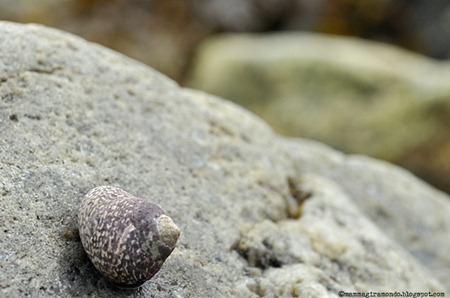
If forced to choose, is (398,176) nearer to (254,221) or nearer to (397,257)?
(397,257)

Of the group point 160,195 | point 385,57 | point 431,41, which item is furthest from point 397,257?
point 431,41

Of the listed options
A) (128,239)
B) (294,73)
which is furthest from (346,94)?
(128,239)

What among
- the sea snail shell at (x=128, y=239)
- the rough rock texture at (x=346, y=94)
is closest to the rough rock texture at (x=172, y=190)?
the sea snail shell at (x=128, y=239)

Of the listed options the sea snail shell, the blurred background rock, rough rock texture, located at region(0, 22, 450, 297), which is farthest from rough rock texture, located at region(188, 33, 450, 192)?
the sea snail shell

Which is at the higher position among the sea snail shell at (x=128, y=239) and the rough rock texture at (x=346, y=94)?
the sea snail shell at (x=128, y=239)

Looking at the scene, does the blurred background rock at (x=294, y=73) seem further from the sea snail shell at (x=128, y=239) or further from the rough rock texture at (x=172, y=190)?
the sea snail shell at (x=128, y=239)

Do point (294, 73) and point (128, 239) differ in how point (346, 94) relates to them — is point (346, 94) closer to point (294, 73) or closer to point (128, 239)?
point (294, 73)
